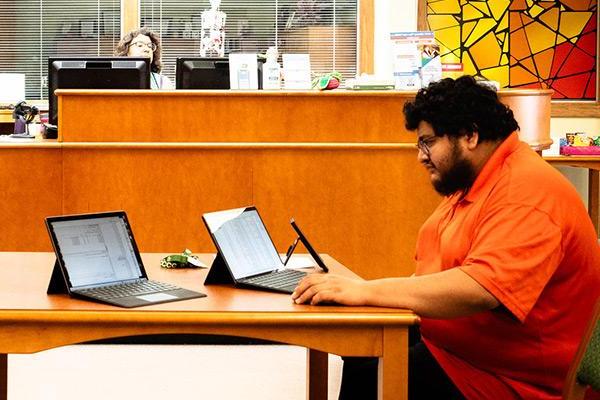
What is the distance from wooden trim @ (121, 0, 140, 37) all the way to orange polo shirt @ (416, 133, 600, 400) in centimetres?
624

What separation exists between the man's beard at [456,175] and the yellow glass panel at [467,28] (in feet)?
19.1

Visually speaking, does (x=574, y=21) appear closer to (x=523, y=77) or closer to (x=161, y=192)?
(x=523, y=77)

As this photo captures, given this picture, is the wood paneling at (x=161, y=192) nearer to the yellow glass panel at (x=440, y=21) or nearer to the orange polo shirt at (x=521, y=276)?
the orange polo shirt at (x=521, y=276)

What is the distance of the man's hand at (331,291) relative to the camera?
6.41 feet

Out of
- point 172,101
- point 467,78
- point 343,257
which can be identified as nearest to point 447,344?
point 467,78

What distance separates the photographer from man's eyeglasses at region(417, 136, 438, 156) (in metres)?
2.23

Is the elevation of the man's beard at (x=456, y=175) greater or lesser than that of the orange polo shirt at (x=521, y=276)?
greater

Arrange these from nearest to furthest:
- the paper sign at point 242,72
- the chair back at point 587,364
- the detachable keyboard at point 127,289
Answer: the chair back at point 587,364 → the detachable keyboard at point 127,289 → the paper sign at point 242,72

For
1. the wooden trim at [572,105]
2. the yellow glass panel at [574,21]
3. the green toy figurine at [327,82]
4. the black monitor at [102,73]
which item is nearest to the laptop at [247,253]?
the green toy figurine at [327,82]

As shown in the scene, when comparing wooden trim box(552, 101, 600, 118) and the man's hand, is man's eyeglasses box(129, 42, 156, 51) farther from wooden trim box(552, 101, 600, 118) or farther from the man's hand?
the man's hand

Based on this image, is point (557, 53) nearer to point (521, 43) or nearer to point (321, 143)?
point (521, 43)

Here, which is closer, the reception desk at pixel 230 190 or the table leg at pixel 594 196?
the reception desk at pixel 230 190

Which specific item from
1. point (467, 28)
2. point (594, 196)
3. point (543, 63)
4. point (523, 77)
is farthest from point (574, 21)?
point (594, 196)

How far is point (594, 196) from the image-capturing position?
6980 millimetres
